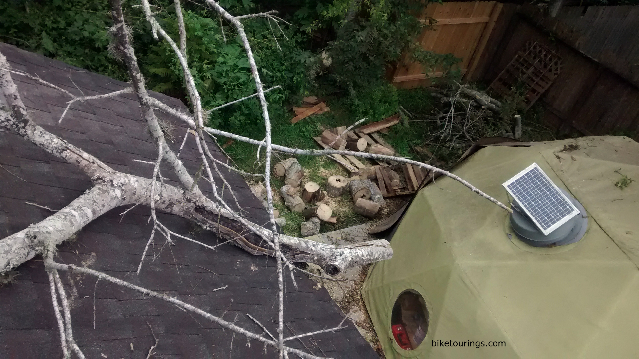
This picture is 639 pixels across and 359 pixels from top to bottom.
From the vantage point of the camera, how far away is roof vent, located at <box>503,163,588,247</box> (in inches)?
151

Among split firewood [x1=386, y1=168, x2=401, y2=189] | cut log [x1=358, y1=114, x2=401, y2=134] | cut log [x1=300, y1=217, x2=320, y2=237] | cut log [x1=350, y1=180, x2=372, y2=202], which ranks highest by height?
cut log [x1=358, y1=114, x2=401, y2=134]

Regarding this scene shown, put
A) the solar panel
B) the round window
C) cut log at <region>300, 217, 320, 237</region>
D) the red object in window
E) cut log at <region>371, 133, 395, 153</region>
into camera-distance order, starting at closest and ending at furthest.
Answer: the solar panel
the round window
the red object in window
cut log at <region>300, 217, 320, 237</region>
cut log at <region>371, 133, 395, 153</region>

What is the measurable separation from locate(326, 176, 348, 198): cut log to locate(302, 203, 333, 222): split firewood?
0.50m

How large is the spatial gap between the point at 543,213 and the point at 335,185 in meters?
3.92

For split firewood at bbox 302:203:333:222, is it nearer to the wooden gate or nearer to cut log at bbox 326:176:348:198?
cut log at bbox 326:176:348:198

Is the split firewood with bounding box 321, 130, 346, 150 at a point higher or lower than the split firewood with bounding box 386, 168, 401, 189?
higher

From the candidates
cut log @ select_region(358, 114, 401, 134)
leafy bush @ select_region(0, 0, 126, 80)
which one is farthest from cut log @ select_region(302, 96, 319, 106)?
leafy bush @ select_region(0, 0, 126, 80)

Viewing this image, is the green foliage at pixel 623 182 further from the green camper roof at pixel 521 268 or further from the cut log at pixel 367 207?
the cut log at pixel 367 207

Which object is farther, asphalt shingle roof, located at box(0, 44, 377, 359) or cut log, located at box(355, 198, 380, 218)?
cut log, located at box(355, 198, 380, 218)

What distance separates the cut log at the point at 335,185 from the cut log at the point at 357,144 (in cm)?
86

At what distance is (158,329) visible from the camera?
286cm

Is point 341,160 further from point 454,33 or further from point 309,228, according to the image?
point 454,33

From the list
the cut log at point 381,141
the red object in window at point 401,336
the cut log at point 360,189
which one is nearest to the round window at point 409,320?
the red object in window at point 401,336

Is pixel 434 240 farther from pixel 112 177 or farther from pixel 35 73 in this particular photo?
pixel 35 73
